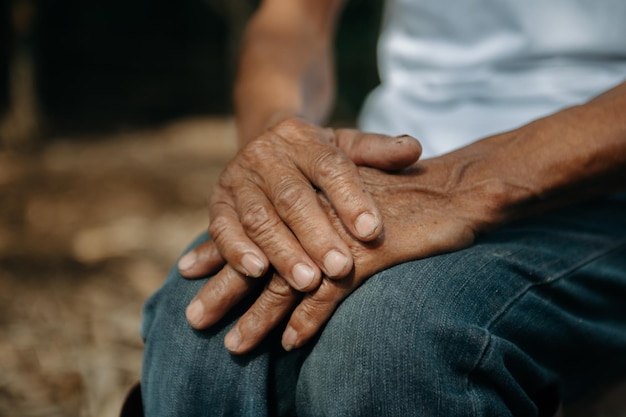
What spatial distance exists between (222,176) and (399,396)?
0.48m

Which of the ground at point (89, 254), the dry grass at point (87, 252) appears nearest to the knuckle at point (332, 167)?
the ground at point (89, 254)

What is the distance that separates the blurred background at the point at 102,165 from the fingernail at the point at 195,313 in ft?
2.34

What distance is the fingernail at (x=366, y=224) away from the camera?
0.96 m

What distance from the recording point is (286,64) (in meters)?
1.61

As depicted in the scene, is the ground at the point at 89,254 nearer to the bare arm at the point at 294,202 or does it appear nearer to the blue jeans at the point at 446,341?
the blue jeans at the point at 446,341

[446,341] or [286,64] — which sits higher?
[286,64]

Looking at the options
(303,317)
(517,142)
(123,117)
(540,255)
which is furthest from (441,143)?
(123,117)

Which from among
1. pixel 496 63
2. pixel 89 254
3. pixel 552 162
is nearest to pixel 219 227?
pixel 552 162

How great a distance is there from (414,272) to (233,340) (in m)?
0.28

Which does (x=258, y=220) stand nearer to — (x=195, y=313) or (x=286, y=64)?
(x=195, y=313)

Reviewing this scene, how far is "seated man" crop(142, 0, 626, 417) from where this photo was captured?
0.91m

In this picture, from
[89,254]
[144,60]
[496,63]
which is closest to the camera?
[496,63]

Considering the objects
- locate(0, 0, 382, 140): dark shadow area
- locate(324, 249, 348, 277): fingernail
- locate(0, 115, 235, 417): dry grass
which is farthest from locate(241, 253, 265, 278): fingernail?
locate(0, 0, 382, 140): dark shadow area

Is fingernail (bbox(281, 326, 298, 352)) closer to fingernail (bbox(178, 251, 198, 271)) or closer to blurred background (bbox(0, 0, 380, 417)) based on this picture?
fingernail (bbox(178, 251, 198, 271))
